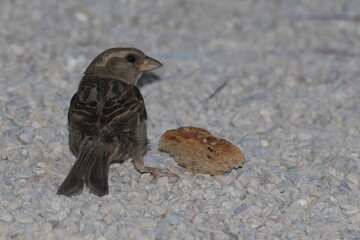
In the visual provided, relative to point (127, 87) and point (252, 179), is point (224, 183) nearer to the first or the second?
point (252, 179)

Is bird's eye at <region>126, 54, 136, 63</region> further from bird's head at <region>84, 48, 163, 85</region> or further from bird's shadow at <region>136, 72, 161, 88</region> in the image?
bird's shadow at <region>136, 72, 161, 88</region>

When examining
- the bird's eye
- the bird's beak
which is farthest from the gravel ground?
the bird's eye

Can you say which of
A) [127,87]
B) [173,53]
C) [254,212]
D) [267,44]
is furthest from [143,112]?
[267,44]

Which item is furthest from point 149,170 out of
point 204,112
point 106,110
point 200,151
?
point 204,112

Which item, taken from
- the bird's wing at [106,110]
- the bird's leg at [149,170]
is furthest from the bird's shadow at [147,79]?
the bird's leg at [149,170]

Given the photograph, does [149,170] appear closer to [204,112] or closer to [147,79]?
[204,112]

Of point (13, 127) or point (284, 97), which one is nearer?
point (13, 127)
